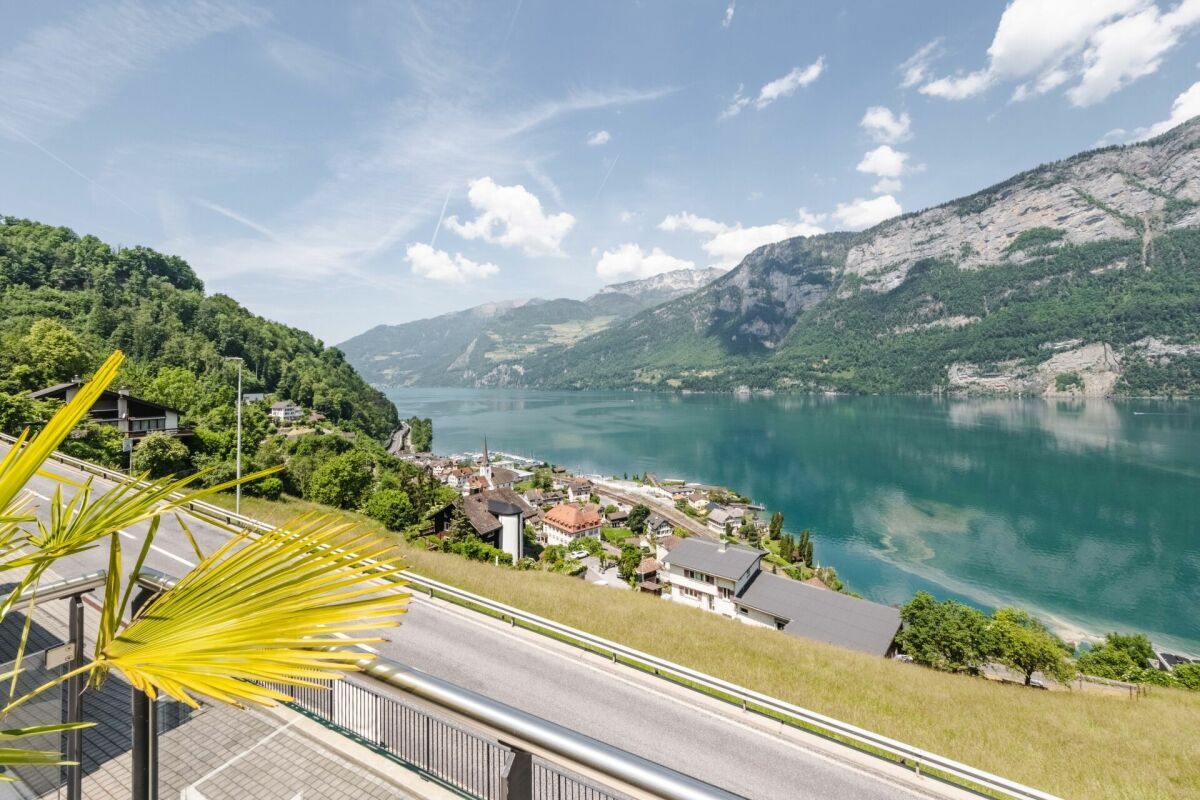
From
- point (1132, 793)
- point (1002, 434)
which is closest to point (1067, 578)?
point (1132, 793)

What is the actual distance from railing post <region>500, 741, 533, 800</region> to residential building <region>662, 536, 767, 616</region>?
106 ft

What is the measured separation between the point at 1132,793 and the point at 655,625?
867 cm

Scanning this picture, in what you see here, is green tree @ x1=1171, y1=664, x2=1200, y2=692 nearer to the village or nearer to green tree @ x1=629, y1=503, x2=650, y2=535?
the village

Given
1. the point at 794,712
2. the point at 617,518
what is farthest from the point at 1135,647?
the point at 617,518

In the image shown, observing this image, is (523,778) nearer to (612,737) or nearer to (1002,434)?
(612,737)

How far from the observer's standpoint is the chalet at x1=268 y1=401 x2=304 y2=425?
49091 mm

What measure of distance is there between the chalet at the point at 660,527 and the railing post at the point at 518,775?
5339cm

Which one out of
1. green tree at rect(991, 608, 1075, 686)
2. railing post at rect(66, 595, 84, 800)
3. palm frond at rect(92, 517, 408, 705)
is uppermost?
palm frond at rect(92, 517, 408, 705)

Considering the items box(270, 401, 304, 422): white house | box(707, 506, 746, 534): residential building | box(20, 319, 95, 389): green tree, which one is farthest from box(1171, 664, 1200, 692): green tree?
box(270, 401, 304, 422): white house

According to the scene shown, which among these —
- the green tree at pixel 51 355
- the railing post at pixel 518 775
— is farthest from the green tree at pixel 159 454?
the railing post at pixel 518 775

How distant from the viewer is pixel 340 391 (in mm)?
67688

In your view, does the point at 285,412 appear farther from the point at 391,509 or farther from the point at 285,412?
the point at 391,509

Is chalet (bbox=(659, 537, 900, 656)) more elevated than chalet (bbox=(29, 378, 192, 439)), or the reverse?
chalet (bbox=(29, 378, 192, 439))

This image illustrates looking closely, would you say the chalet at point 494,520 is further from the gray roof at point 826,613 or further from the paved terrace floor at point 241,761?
the paved terrace floor at point 241,761
